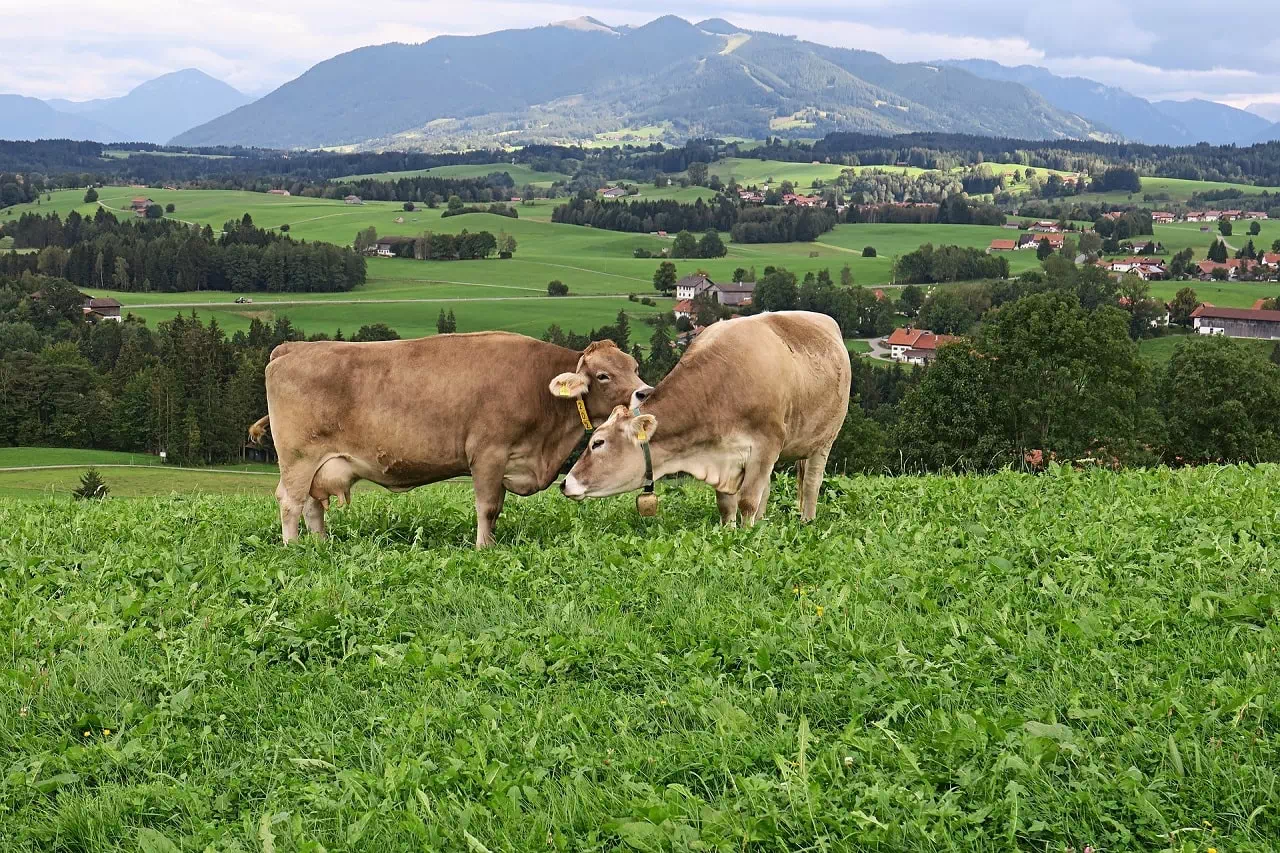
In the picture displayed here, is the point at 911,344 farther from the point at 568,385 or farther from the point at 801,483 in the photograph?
the point at 568,385

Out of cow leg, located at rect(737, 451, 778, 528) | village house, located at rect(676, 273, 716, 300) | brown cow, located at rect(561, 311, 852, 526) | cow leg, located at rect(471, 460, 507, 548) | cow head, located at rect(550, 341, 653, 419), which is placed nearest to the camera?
brown cow, located at rect(561, 311, 852, 526)

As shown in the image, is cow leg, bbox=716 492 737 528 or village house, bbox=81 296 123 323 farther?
village house, bbox=81 296 123 323

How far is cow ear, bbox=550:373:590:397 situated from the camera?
1123 cm

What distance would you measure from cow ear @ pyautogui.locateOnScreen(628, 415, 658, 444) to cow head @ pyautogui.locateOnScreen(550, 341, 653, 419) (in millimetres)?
585

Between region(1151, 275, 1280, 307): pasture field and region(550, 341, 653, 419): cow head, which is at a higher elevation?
region(550, 341, 653, 419): cow head

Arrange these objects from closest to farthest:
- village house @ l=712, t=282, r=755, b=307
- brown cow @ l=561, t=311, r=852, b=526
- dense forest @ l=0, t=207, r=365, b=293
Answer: brown cow @ l=561, t=311, r=852, b=526
village house @ l=712, t=282, r=755, b=307
dense forest @ l=0, t=207, r=365, b=293

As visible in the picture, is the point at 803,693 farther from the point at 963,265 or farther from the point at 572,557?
the point at 963,265

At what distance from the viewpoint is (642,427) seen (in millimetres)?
11055

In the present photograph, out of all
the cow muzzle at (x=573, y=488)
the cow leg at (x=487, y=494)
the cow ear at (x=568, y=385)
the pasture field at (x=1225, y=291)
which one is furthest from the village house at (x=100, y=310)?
the cow muzzle at (x=573, y=488)

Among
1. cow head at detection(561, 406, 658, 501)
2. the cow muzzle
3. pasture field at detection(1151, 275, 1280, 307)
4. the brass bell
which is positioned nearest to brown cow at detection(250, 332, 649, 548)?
cow head at detection(561, 406, 658, 501)

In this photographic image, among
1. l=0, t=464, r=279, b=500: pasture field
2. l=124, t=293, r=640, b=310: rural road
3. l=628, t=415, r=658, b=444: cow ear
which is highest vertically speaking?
l=628, t=415, r=658, b=444: cow ear

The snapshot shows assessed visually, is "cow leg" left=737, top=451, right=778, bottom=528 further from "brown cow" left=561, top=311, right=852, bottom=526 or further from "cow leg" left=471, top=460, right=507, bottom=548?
"cow leg" left=471, top=460, right=507, bottom=548

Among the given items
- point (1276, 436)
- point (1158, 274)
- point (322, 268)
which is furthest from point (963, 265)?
point (1276, 436)

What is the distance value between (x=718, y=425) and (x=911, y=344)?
116 m
